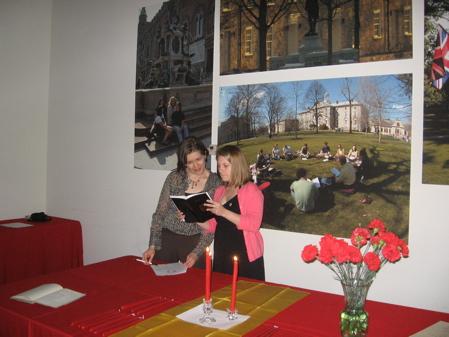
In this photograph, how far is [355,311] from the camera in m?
1.38

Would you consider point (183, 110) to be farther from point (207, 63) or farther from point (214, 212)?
point (214, 212)

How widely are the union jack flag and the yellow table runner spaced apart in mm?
1516

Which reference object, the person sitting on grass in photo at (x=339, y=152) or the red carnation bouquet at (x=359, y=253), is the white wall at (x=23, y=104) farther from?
the red carnation bouquet at (x=359, y=253)

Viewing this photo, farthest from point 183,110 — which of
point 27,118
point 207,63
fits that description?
point 27,118

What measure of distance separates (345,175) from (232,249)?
92cm

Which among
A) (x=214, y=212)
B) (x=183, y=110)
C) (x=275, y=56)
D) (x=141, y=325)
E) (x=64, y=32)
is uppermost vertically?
(x=64, y=32)

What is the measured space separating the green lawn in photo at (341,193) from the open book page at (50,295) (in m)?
1.59

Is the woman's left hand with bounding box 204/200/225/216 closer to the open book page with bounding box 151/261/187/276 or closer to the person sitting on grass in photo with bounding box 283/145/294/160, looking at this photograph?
the open book page with bounding box 151/261/187/276

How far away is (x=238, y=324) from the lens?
151cm

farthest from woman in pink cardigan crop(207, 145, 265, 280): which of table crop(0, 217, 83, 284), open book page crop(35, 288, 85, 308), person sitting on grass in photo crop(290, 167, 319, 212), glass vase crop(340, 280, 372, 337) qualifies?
table crop(0, 217, 83, 284)

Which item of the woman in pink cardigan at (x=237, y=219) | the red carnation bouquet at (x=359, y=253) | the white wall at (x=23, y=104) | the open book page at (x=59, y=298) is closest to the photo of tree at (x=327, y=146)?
the woman in pink cardigan at (x=237, y=219)

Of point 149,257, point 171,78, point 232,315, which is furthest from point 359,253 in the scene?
point 171,78

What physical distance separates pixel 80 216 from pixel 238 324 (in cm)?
314

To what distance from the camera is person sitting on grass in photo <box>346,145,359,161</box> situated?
2.65 meters
